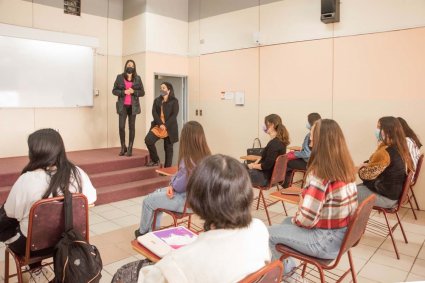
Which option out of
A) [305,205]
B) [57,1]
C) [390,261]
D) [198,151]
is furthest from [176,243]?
[57,1]

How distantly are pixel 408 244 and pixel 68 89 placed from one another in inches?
223

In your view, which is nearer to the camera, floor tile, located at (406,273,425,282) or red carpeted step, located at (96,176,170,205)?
floor tile, located at (406,273,425,282)

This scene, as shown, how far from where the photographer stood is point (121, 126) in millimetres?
5734

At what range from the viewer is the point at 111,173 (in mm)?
5242

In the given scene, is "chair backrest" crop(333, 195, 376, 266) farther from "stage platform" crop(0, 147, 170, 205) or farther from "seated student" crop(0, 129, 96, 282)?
"stage platform" crop(0, 147, 170, 205)

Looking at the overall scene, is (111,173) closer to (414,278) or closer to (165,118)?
(165,118)

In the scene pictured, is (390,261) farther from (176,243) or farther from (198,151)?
(176,243)

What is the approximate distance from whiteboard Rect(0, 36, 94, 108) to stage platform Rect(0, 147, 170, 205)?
39.7 inches

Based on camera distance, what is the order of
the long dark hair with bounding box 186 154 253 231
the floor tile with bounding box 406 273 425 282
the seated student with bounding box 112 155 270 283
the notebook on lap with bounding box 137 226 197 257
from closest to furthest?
the seated student with bounding box 112 155 270 283 → the long dark hair with bounding box 186 154 253 231 → the notebook on lap with bounding box 137 226 197 257 → the floor tile with bounding box 406 273 425 282

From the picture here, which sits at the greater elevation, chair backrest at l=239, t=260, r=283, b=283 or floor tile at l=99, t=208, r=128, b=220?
chair backrest at l=239, t=260, r=283, b=283

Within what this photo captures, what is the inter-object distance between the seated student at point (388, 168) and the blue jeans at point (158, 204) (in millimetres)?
1673

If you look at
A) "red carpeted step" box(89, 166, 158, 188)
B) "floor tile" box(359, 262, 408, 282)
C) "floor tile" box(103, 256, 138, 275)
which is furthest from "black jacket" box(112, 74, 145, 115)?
"floor tile" box(359, 262, 408, 282)

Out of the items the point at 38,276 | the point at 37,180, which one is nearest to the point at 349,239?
the point at 37,180

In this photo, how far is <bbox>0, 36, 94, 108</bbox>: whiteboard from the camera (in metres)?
5.51
